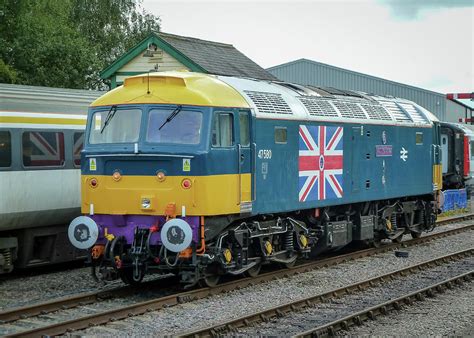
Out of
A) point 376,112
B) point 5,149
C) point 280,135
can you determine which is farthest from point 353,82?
point 5,149

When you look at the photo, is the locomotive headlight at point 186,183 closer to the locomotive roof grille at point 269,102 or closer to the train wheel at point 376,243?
the locomotive roof grille at point 269,102

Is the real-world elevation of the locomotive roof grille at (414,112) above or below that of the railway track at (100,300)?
above

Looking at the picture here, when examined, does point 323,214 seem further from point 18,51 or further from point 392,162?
point 18,51

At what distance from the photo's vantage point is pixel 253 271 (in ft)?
44.7

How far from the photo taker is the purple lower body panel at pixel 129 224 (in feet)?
38.3

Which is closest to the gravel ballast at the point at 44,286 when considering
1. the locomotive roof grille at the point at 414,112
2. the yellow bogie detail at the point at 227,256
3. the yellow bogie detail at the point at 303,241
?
the yellow bogie detail at the point at 227,256

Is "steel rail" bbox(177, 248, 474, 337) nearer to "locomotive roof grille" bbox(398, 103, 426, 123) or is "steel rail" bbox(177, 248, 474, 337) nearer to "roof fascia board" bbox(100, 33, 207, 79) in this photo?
"locomotive roof grille" bbox(398, 103, 426, 123)

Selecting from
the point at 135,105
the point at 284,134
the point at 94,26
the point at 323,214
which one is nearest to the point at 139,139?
the point at 135,105

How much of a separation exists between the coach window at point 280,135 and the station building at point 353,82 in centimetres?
2812

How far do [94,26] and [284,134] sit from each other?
31141 millimetres

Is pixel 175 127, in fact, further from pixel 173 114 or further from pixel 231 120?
pixel 231 120

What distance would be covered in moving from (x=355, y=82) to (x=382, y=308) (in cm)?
3168

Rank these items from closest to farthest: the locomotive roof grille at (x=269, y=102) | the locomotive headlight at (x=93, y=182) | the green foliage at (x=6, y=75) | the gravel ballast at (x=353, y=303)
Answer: the gravel ballast at (x=353, y=303) → the locomotive headlight at (x=93, y=182) → the locomotive roof grille at (x=269, y=102) → the green foliage at (x=6, y=75)

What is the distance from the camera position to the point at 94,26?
4291 cm
